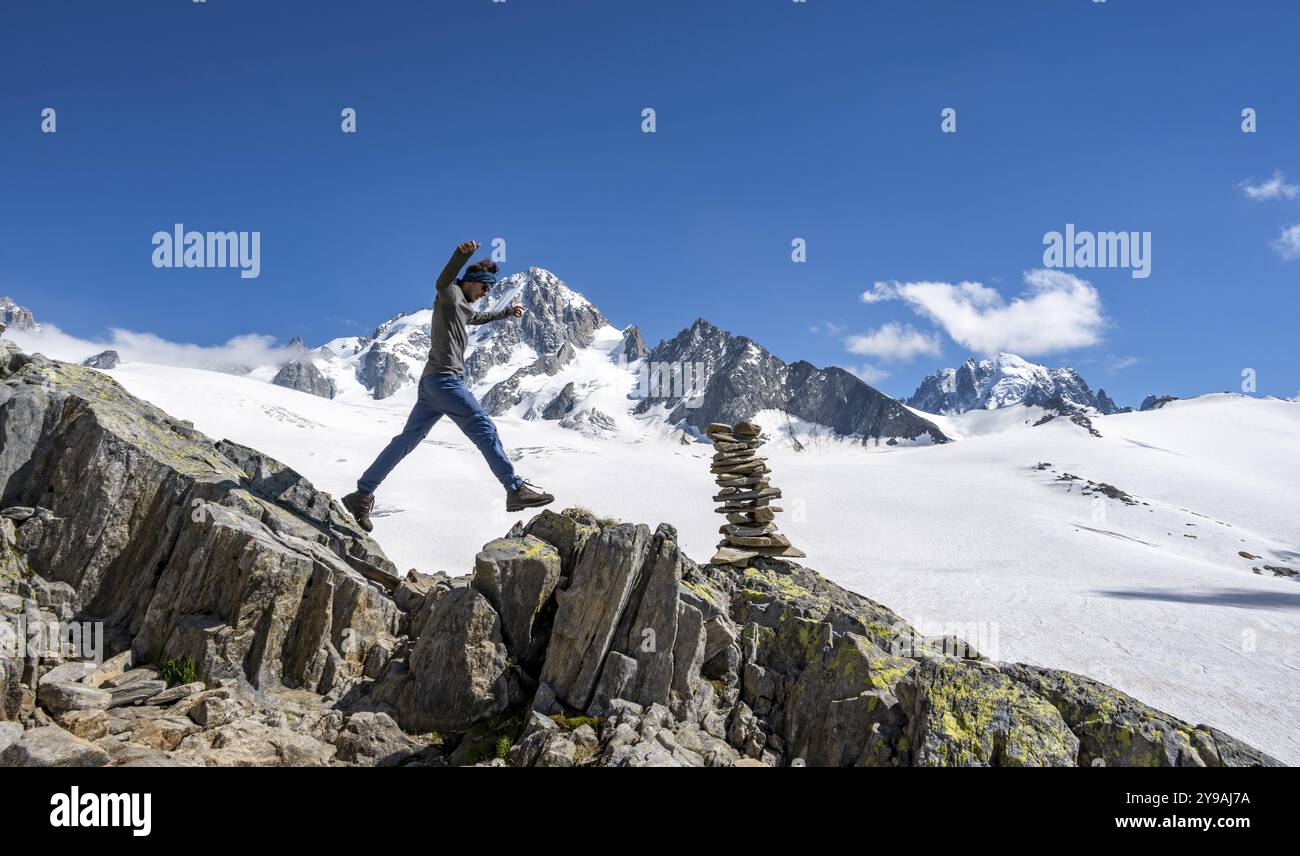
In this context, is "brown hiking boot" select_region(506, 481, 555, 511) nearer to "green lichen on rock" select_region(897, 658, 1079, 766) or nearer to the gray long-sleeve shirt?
the gray long-sleeve shirt

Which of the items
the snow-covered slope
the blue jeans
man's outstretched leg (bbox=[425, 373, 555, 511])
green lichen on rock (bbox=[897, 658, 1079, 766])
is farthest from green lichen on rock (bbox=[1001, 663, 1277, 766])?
the snow-covered slope

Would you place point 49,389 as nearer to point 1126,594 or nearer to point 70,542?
point 70,542

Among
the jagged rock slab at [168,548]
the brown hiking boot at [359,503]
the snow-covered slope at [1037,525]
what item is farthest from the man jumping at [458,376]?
the snow-covered slope at [1037,525]

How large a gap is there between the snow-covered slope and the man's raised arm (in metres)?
22.3

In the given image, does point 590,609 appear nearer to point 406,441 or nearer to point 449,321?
point 406,441

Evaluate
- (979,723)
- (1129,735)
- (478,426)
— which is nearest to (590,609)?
(478,426)

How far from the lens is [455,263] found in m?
9.05

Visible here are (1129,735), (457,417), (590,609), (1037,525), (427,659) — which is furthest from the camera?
(1037,525)

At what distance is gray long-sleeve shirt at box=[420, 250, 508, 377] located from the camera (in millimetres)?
9133

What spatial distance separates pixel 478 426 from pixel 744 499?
31.8 feet

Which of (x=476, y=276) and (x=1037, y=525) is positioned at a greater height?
(x=476, y=276)

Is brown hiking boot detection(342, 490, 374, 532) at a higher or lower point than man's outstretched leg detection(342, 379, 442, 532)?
lower
